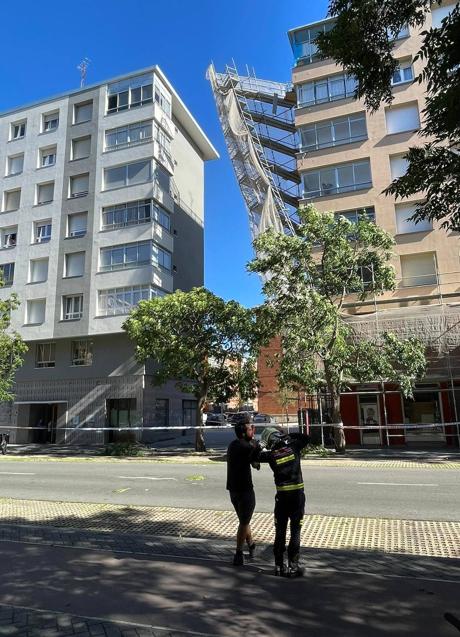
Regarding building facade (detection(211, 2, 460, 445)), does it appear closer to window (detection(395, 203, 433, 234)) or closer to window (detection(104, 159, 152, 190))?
window (detection(395, 203, 433, 234))

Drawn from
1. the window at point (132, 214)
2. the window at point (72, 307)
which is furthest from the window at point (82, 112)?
the window at point (72, 307)

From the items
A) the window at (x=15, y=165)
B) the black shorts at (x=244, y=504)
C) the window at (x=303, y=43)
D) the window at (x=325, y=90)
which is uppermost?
the window at (x=303, y=43)

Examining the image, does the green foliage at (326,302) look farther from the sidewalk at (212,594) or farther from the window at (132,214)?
the sidewalk at (212,594)

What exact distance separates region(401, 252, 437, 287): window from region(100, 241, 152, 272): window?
Answer: 14.5 meters

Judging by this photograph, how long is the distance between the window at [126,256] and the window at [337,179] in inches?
398

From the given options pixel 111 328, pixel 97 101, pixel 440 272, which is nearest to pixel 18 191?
pixel 97 101

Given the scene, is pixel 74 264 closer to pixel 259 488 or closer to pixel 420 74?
pixel 259 488

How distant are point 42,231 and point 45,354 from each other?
828 centimetres

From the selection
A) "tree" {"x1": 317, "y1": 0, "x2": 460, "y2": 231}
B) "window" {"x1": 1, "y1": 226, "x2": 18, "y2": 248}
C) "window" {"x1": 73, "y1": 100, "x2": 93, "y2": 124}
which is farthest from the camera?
"window" {"x1": 73, "y1": 100, "x2": 93, "y2": 124}

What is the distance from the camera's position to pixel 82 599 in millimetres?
4660

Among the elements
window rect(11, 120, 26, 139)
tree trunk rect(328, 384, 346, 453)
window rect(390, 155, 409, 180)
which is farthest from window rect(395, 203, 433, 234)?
window rect(11, 120, 26, 139)

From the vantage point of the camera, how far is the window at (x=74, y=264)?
32.4 metres

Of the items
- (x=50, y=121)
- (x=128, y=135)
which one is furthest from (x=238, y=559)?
(x=50, y=121)

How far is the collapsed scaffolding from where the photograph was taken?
110 ft
